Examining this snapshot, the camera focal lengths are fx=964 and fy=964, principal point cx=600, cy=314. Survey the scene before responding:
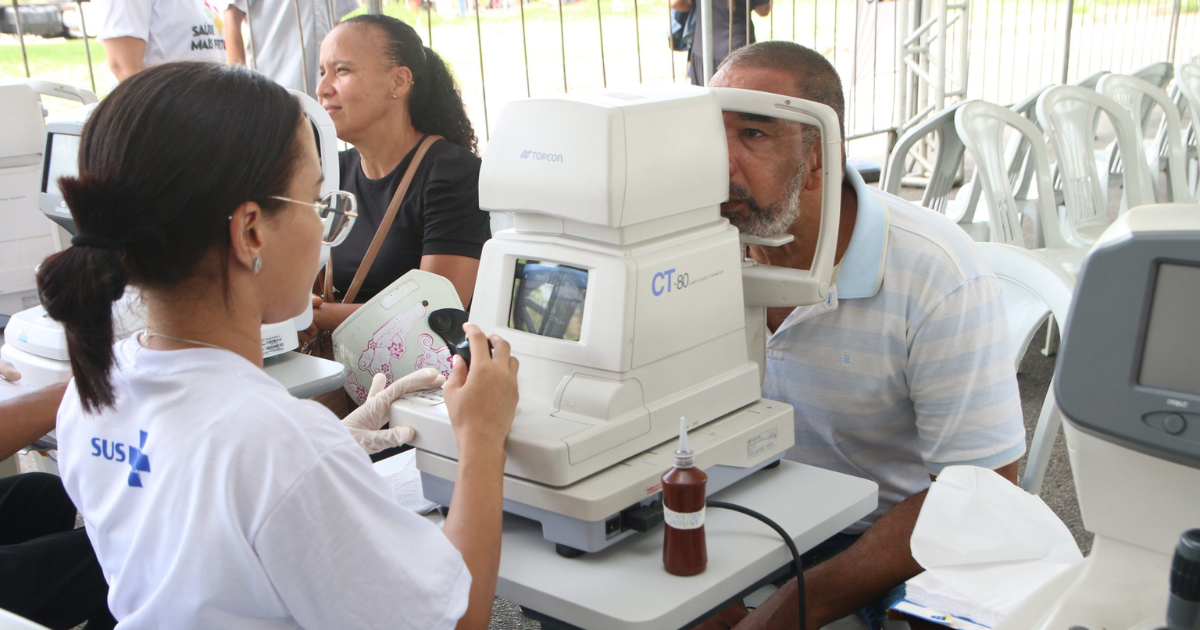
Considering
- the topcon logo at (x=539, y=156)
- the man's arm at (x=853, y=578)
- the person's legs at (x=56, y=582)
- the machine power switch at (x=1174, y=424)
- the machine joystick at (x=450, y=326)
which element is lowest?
the person's legs at (x=56, y=582)

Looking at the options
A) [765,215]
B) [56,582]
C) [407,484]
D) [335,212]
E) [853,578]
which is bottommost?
[56,582]

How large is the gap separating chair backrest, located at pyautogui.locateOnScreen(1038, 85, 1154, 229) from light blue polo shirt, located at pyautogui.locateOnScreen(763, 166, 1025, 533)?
2679 millimetres

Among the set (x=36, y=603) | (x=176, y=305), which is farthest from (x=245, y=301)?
(x=36, y=603)

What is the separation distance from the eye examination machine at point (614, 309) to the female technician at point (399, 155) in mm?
1179

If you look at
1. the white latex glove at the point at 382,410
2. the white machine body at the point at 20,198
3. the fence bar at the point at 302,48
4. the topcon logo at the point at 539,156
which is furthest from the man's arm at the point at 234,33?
the topcon logo at the point at 539,156

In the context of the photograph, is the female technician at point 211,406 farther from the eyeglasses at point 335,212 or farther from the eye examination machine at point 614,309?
the eye examination machine at point 614,309

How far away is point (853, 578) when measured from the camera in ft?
4.58

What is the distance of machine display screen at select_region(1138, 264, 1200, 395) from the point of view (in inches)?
22.4

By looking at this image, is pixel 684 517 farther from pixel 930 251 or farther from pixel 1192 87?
pixel 1192 87

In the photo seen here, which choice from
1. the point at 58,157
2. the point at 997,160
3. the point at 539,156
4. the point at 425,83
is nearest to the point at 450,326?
the point at 539,156

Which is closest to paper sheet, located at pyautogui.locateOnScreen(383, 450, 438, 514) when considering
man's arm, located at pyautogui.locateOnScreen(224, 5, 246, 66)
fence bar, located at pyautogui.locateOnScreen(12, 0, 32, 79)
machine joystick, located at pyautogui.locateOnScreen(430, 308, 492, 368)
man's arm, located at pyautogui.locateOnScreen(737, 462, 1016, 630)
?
machine joystick, located at pyautogui.locateOnScreen(430, 308, 492, 368)

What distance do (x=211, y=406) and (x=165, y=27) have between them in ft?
10.2

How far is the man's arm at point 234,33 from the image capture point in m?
3.91

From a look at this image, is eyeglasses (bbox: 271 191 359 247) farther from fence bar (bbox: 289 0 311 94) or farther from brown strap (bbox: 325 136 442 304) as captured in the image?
fence bar (bbox: 289 0 311 94)
